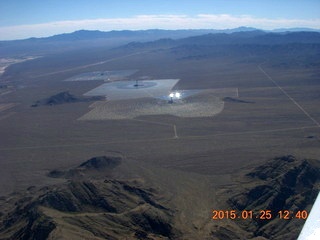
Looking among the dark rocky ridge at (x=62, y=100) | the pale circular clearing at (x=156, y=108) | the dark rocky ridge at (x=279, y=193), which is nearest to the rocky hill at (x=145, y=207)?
the dark rocky ridge at (x=279, y=193)

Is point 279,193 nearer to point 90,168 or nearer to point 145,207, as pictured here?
point 145,207

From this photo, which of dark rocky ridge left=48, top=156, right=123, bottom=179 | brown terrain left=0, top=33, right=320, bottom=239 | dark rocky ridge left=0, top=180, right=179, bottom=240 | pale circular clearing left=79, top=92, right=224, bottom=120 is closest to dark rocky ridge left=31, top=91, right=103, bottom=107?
brown terrain left=0, top=33, right=320, bottom=239

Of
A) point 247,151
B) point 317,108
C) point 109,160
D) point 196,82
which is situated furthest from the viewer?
point 196,82

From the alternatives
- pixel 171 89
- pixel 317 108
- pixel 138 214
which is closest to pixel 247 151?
pixel 138 214

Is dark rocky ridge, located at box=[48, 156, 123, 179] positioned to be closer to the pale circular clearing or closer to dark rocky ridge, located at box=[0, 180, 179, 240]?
dark rocky ridge, located at box=[0, 180, 179, 240]

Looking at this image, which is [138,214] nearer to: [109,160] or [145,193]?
[145,193]
